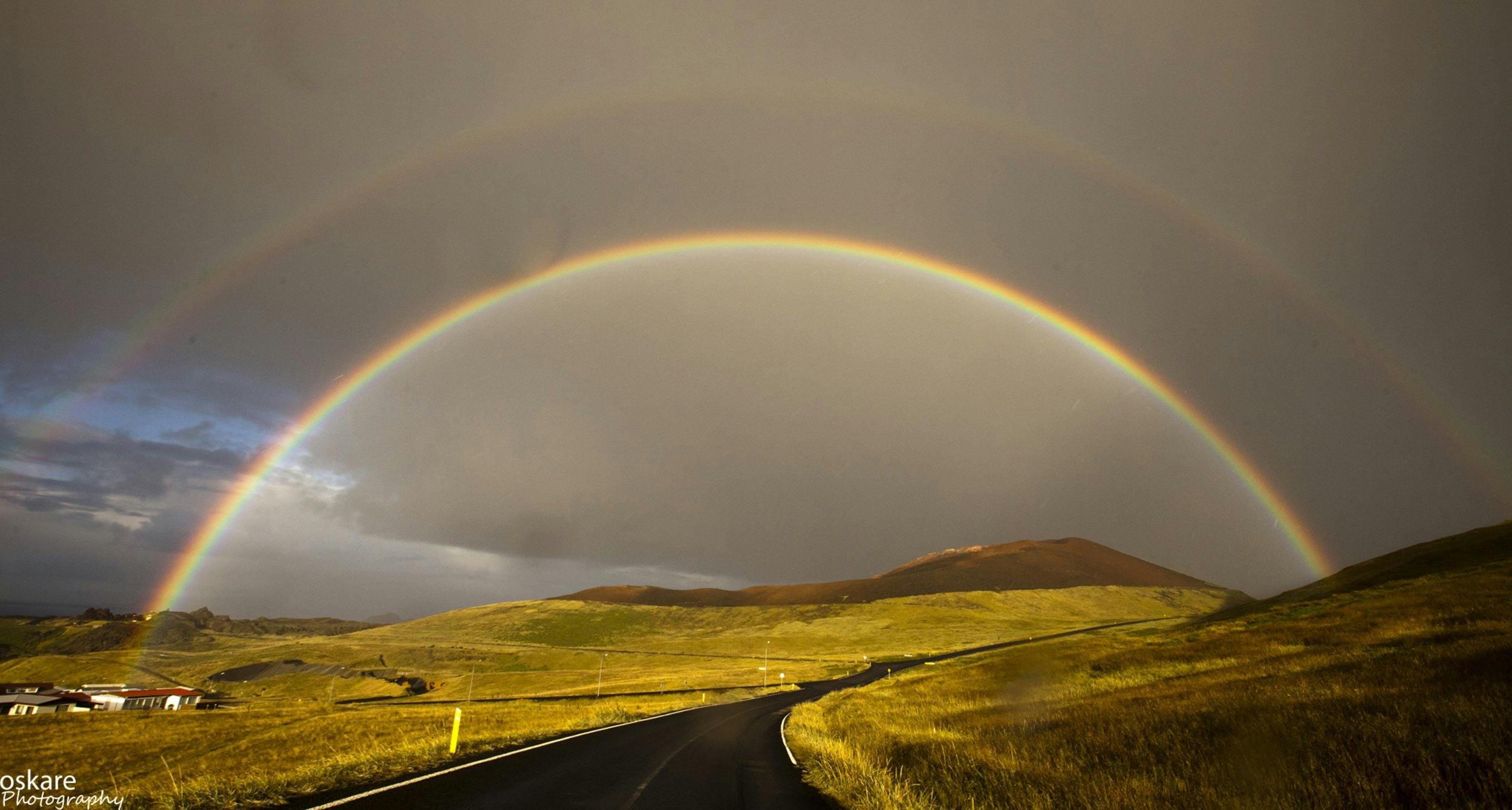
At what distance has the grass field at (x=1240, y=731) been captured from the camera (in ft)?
29.6

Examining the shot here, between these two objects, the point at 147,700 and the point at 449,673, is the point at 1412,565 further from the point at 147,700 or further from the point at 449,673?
the point at 147,700

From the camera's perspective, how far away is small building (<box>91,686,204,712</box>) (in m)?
66.6

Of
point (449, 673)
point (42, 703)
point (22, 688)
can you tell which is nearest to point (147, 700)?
point (42, 703)

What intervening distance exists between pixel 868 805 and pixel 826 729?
483 inches

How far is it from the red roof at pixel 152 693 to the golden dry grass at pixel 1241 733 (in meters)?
74.7

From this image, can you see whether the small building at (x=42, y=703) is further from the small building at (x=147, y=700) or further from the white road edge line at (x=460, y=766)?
the white road edge line at (x=460, y=766)

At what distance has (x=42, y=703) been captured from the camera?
65562 millimetres

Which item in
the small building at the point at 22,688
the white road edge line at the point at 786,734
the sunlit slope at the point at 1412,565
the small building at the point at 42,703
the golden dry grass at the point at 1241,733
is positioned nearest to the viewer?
the golden dry grass at the point at 1241,733

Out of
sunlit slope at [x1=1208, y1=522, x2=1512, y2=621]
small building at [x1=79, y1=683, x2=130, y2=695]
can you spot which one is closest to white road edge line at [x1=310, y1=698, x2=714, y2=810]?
sunlit slope at [x1=1208, y1=522, x2=1512, y2=621]

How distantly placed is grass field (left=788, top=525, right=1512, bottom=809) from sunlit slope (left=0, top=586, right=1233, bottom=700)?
37.1 meters

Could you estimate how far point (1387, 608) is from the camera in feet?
94.4

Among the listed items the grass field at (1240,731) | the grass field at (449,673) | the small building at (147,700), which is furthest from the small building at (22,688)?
the grass field at (1240,731)

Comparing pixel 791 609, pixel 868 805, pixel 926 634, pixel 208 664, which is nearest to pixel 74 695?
pixel 208 664

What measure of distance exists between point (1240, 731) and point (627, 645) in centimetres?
14169
